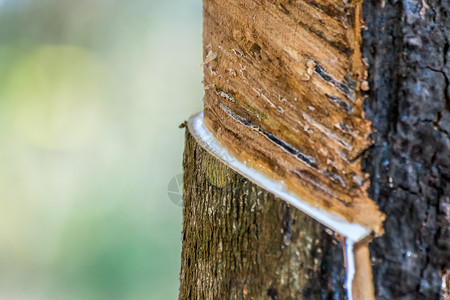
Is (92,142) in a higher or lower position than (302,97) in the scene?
higher

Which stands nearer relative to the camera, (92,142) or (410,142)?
(410,142)

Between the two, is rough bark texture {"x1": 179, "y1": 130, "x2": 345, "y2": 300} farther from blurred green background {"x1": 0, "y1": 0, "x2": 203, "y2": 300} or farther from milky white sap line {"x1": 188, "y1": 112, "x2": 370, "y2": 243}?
blurred green background {"x1": 0, "y1": 0, "x2": 203, "y2": 300}

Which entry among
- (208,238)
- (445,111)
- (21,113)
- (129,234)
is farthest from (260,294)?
(21,113)

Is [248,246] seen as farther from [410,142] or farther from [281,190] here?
[410,142]

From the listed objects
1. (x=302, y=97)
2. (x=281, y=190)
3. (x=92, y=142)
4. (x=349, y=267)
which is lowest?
(x=349, y=267)

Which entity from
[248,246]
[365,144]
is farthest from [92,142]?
[365,144]

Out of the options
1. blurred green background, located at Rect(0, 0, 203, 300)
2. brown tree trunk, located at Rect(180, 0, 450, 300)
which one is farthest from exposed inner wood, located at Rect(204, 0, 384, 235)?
blurred green background, located at Rect(0, 0, 203, 300)

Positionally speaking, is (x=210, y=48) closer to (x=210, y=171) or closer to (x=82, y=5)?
(x=210, y=171)

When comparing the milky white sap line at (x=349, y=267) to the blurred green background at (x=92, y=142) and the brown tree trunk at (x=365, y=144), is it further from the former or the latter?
the blurred green background at (x=92, y=142)
